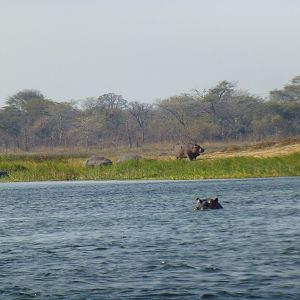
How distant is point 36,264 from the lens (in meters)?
22.2

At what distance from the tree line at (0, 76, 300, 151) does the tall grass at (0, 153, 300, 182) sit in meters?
55.3

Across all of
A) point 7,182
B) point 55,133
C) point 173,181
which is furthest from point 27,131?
point 173,181

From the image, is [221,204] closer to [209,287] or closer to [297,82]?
[209,287]

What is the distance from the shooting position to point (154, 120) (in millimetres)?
139625

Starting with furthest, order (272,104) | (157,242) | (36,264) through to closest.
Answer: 1. (272,104)
2. (157,242)
3. (36,264)

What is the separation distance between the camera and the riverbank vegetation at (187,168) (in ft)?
195

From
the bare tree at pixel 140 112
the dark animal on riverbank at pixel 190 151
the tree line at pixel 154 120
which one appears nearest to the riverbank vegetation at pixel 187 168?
the dark animal on riverbank at pixel 190 151

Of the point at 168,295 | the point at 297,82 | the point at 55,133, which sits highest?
the point at 297,82

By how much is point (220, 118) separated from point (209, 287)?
11219 centimetres

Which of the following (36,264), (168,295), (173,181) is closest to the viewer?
(168,295)

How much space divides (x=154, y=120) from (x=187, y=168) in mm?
78182

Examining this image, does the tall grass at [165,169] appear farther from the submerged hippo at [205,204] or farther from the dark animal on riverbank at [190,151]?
the submerged hippo at [205,204]

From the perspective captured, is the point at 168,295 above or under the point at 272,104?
under

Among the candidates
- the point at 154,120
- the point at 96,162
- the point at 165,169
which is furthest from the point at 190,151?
the point at 154,120
